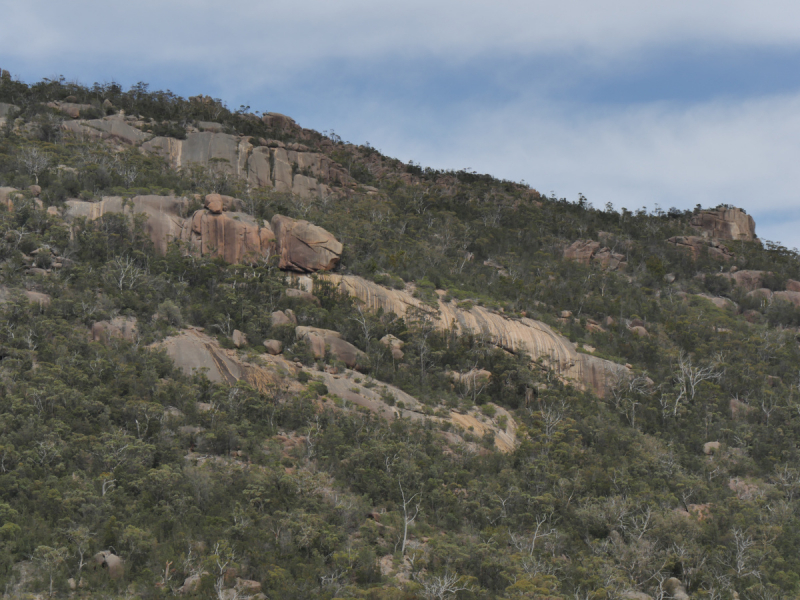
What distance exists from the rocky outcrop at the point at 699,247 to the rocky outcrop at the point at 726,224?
29.9 ft

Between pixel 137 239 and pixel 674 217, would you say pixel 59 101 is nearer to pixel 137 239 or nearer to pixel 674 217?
pixel 137 239

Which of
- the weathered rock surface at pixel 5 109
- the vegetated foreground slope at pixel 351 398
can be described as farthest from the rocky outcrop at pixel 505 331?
the weathered rock surface at pixel 5 109

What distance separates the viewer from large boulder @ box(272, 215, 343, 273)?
56875 millimetres

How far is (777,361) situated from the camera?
58531 millimetres

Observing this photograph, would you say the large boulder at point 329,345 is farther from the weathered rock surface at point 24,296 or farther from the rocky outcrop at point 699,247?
the rocky outcrop at point 699,247

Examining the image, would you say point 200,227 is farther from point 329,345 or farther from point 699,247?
point 699,247

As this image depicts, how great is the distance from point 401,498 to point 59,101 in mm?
76410

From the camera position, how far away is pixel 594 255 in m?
79.1

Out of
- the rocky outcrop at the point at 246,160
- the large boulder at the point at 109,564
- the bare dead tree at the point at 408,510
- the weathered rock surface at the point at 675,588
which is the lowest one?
the large boulder at the point at 109,564

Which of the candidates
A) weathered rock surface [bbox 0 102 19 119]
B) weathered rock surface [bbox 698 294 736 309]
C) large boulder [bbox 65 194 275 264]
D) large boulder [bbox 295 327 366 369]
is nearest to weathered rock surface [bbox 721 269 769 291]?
weathered rock surface [bbox 698 294 736 309]

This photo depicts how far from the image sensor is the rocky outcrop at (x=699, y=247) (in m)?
84.1

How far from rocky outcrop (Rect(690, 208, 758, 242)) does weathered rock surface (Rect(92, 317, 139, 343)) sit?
282 ft

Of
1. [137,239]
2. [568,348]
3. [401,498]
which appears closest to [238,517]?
[401,498]

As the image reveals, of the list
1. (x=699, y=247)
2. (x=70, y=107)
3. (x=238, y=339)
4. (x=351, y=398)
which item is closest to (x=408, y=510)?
(x=351, y=398)
